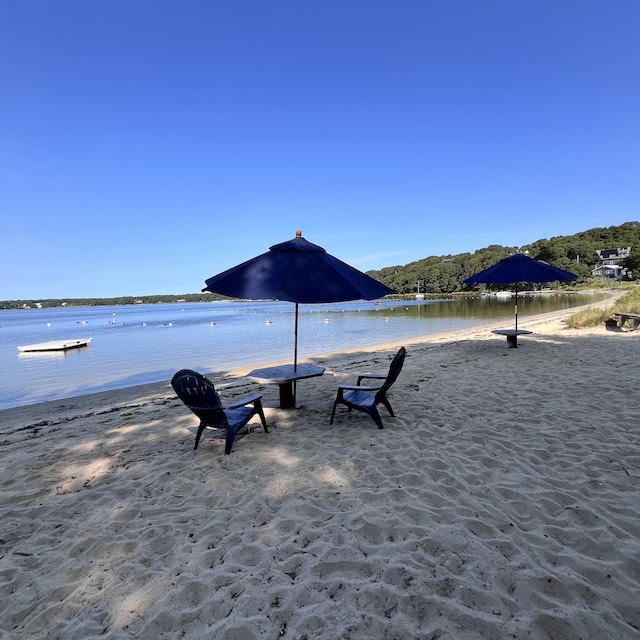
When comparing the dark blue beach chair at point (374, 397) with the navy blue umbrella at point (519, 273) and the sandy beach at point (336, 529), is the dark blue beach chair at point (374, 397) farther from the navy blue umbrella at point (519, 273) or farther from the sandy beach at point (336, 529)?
the navy blue umbrella at point (519, 273)

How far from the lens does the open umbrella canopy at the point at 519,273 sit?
9.09 metres

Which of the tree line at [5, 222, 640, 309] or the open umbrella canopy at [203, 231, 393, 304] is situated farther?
the tree line at [5, 222, 640, 309]

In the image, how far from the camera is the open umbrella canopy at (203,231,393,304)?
4051mm

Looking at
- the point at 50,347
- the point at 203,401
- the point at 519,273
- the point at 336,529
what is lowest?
the point at 50,347

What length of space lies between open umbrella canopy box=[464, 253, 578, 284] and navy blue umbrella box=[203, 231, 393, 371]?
18.6 feet

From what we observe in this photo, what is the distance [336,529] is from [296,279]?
2.54m

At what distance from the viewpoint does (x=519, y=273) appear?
365 inches

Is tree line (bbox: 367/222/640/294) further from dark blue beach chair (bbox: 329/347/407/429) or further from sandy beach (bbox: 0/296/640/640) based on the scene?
sandy beach (bbox: 0/296/640/640)

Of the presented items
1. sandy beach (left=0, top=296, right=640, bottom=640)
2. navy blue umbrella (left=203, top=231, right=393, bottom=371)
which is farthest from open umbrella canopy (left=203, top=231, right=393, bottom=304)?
sandy beach (left=0, top=296, right=640, bottom=640)

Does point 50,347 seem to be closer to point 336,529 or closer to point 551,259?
point 336,529

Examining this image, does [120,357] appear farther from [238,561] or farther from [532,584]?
[532,584]

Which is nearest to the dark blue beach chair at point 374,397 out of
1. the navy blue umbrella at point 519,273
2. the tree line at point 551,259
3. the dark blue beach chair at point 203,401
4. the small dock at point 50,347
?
the dark blue beach chair at point 203,401

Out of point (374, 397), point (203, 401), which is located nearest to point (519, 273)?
point (374, 397)

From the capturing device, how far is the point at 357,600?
196 cm
